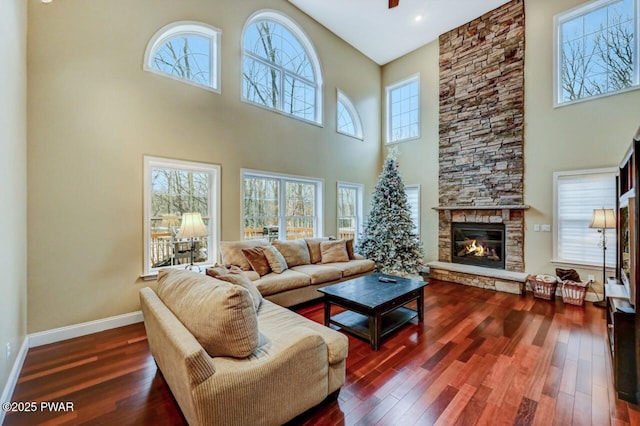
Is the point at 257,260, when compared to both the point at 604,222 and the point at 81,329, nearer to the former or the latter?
the point at 81,329

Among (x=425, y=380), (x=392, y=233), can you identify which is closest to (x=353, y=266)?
(x=392, y=233)

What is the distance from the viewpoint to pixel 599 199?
429 centimetres

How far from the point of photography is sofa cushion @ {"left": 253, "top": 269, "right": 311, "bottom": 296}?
11.5 feet

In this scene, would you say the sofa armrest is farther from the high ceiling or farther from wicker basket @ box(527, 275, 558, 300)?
the high ceiling

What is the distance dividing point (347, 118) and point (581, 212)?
477 cm

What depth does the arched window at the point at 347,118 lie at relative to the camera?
6.31 metres

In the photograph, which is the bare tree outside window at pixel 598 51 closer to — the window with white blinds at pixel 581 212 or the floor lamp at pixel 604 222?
the window with white blinds at pixel 581 212

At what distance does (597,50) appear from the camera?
4441 mm

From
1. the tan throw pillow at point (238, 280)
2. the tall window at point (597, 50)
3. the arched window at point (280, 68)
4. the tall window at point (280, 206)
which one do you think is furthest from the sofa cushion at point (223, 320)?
the tall window at point (597, 50)

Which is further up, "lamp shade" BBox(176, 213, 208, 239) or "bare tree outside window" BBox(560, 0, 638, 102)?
"bare tree outside window" BBox(560, 0, 638, 102)

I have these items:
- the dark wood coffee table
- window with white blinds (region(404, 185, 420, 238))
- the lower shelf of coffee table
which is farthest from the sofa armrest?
window with white blinds (region(404, 185, 420, 238))

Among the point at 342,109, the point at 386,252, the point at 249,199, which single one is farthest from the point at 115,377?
the point at 342,109

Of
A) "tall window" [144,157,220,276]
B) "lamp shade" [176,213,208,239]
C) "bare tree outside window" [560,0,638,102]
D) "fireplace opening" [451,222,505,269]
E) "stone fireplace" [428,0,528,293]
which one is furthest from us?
"fireplace opening" [451,222,505,269]

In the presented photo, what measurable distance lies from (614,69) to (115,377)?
763 cm
